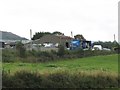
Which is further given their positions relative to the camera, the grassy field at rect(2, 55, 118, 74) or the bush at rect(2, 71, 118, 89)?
the grassy field at rect(2, 55, 118, 74)

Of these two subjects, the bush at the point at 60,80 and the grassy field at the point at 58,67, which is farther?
the grassy field at the point at 58,67

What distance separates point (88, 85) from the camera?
21.8 m

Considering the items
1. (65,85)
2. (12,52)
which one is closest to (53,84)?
→ (65,85)

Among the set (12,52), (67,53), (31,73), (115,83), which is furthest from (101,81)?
(67,53)

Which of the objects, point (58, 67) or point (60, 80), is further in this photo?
point (58, 67)

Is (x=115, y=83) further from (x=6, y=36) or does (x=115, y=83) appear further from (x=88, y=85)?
(x=6, y=36)

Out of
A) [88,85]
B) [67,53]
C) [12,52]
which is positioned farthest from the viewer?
[67,53]

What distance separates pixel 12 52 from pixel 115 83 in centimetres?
3160

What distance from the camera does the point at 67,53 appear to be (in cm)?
6059

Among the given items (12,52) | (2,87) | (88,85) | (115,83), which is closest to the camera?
(2,87)

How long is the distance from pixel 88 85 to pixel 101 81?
5.20 feet

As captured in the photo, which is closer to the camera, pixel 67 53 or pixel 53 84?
pixel 53 84

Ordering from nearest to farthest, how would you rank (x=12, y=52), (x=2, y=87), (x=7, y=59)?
(x=2, y=87)
(x=7, y=59)
(x=12, y=52)

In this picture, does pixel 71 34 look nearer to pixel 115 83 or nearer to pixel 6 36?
pixel 6 36
